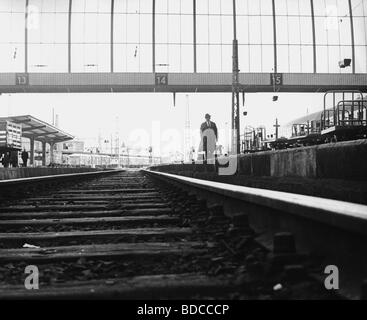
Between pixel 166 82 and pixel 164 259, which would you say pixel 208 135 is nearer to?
pixel 164 259

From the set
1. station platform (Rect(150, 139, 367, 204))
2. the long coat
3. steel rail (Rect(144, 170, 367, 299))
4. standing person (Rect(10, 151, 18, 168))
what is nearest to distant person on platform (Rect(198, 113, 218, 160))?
the long coat

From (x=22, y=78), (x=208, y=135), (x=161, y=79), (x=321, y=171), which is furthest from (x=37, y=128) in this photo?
(x=321, y=171)

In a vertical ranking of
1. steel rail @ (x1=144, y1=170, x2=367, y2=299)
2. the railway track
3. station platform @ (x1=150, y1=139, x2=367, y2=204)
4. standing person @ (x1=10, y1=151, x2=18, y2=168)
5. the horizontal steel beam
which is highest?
the horizontal steel beam

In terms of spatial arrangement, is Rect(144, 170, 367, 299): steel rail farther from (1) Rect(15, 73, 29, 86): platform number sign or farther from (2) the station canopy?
(1) Rect(15, 73, 29, 86): platform number sign

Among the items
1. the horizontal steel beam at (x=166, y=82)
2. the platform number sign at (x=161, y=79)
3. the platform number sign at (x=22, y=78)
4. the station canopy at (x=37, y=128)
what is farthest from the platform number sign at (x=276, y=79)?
the platform number sign at (x=22, y=78)

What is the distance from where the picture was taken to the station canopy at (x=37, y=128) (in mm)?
22844

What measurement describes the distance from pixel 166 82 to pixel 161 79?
37cm

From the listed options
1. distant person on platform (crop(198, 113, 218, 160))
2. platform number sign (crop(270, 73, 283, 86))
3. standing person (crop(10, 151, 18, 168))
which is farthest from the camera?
platform number sign (crop(270, 73, 283, 86))

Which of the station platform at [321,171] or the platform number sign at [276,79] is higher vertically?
the platform number sign at [276,79]

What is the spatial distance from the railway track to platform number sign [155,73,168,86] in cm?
2329

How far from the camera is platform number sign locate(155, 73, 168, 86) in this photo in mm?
26984

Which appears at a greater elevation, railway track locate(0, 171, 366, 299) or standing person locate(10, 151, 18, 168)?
standing person locate(10, 151, 18, 168)

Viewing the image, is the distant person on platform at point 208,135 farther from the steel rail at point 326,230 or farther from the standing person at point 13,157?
the standing person at point 13,157

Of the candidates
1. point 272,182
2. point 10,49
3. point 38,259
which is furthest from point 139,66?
point 38,259
